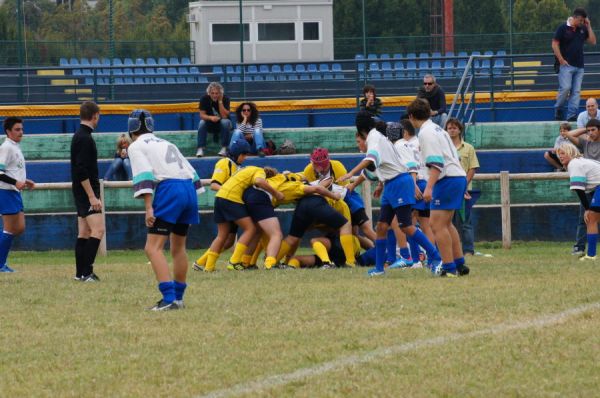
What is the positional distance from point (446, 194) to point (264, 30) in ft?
77.3

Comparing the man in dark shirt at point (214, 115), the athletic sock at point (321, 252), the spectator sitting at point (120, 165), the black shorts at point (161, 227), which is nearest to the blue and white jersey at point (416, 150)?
the athletic sock at point (321, 252)

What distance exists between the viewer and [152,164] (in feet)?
35.5

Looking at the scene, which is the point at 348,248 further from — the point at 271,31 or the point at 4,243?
the point at 271,31

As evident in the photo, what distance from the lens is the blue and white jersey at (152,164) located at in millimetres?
10688

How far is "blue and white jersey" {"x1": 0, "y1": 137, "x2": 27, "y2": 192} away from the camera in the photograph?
15562 mm

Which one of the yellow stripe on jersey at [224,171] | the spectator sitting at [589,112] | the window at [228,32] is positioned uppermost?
the window at [228,32]

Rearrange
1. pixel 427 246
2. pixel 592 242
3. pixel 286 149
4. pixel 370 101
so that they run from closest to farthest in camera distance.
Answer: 1. pixel 427 246
2. pixel 592 242
3. pixel 370 101
4. pixel 286 149

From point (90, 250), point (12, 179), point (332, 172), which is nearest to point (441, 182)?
→ point (332, 172)

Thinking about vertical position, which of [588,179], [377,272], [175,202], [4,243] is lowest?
[377,272]

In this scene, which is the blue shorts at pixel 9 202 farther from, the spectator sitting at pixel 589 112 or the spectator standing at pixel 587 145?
the spectator sitting at pixel 589 112

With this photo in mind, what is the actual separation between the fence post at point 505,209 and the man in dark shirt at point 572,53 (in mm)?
3659

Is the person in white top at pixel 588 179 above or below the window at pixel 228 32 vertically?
below

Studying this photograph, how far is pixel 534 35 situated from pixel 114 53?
1044 cm

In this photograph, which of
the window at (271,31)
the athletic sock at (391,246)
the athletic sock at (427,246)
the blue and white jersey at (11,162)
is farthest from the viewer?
the window at (271,31)
